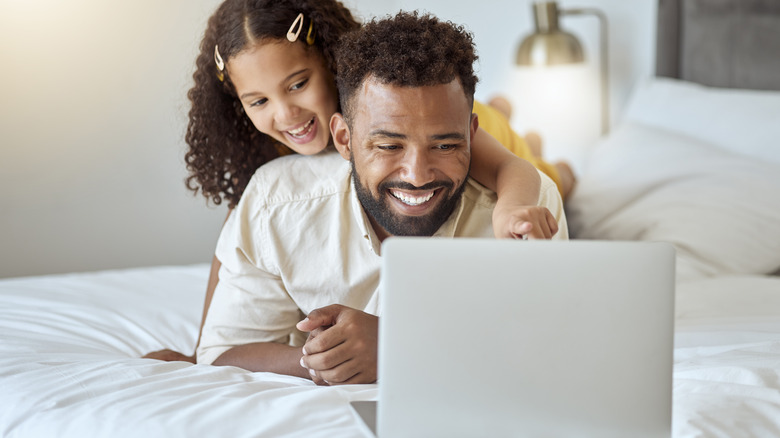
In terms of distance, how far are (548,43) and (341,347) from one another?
1.84 meters

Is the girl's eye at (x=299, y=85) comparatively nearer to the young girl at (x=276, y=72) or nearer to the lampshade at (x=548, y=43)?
the young girl at (x=276, y=72)

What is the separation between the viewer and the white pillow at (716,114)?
76.7 inches

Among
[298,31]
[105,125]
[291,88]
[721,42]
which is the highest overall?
[298,31]

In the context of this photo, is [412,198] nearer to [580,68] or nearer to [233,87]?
[233,87]

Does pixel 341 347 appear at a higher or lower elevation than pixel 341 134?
lower

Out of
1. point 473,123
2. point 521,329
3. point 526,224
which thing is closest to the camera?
point 521,329

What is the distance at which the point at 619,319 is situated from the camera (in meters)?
0.77

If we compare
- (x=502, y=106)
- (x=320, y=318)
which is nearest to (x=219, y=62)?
(x=320, y=318)

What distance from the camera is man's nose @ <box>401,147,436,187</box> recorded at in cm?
108

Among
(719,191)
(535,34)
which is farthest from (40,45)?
(719,191)

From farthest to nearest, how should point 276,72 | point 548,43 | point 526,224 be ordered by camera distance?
point 548,43
point 276,72
point 526,224

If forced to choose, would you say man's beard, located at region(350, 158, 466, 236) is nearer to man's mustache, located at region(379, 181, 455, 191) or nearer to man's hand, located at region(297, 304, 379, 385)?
man's mustache, located at region(379, 181, 455, 191)

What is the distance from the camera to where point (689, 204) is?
70.9 inches

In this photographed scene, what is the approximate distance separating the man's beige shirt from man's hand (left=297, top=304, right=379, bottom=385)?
162 millimetres
